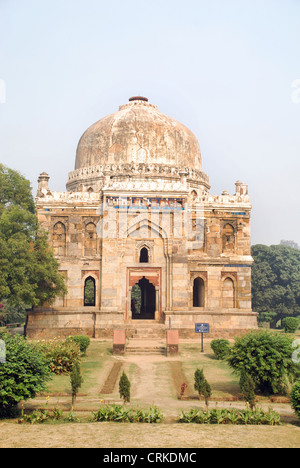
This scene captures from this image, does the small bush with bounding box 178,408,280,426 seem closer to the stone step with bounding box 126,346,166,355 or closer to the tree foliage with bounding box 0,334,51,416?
the tree foliage with bounding box 0,334,51,416

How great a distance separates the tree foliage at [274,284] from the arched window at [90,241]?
2303 centimetres

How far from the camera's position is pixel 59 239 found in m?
29.6

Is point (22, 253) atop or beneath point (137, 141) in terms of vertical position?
beneath

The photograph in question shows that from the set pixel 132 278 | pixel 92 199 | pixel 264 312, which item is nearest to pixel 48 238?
pixel 92 199

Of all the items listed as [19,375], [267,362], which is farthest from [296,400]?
[19,375]

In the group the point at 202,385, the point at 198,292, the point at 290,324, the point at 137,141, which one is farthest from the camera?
the point at 290,324

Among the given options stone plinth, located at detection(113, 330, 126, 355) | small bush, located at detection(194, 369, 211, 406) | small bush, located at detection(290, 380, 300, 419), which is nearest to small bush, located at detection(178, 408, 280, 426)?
small bush, located at detection(290, 380, 300, 419)

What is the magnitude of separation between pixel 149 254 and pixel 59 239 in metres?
4.99

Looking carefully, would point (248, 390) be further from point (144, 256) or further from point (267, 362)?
point (144, 256)

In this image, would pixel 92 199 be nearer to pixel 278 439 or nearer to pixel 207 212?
pixel 207 212

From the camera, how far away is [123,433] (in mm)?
11469

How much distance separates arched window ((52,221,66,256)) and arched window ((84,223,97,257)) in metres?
1.20

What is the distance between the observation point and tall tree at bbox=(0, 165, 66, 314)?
80.0 feet
